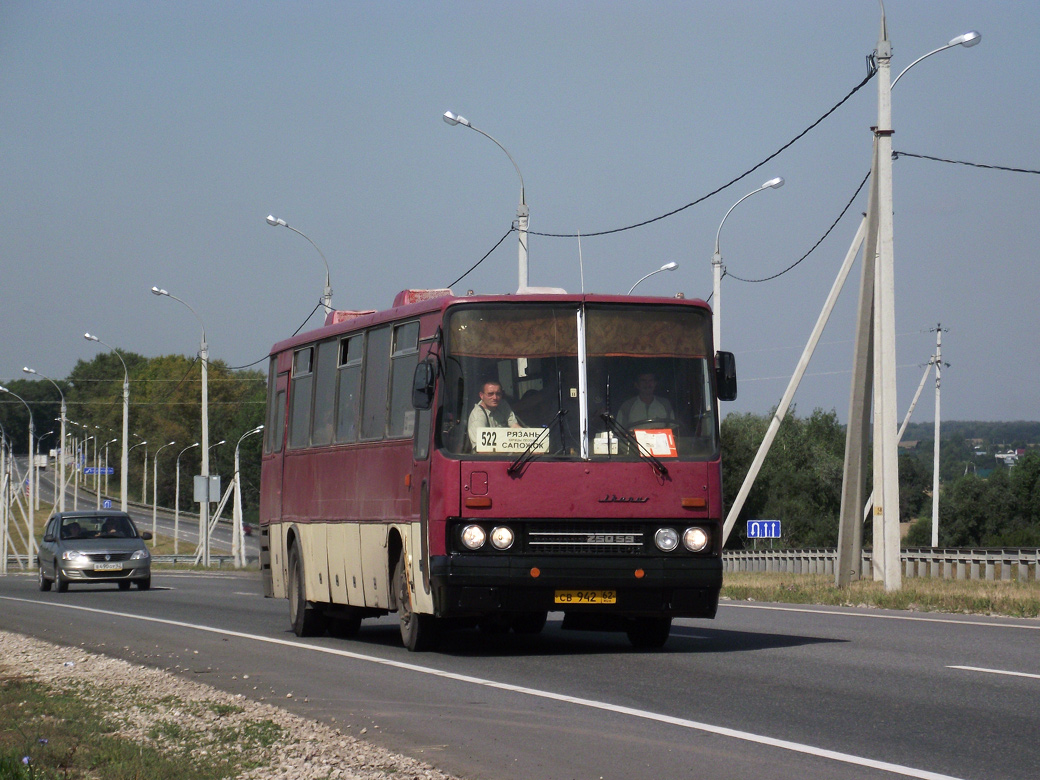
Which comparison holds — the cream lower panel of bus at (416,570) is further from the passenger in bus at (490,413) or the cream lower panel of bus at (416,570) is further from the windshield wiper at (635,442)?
the windshield wiper at (635,442)

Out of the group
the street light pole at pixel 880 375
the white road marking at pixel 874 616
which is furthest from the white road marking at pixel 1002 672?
the street light pole at pixel 880 375

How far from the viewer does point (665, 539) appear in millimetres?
13359

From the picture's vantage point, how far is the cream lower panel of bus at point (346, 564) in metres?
15.8

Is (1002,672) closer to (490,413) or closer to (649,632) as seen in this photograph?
(649,632)

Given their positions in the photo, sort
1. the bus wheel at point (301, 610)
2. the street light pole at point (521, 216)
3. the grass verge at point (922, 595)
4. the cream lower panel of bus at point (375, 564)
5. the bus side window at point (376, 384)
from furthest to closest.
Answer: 1. the street light pole at point (521, 216)
2. the grass verge at point (922, 595)
3. the bus wheel at point (301, 610)
4. the bus side window at point (376, 384)
5. the cream lower panel of bus at point (375, 564)

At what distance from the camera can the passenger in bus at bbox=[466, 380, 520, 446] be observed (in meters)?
13.4

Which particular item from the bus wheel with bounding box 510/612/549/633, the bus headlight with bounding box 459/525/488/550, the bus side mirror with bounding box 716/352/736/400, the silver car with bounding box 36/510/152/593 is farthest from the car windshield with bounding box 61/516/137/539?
the bus side mirror with bounding box 716/352/736/400

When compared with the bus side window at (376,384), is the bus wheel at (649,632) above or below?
below

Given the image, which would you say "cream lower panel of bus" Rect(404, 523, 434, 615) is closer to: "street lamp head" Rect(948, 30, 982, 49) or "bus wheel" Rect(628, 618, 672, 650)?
"bus wheel" Rect(628, 618, 672, 650)

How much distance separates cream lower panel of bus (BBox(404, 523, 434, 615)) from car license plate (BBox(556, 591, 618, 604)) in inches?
45.1

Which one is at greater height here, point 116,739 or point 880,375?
point 880,375

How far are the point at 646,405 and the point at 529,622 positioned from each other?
4.00 meters

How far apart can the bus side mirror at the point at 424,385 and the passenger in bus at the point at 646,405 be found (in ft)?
5.31

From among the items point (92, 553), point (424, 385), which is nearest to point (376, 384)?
point (424, 385)
